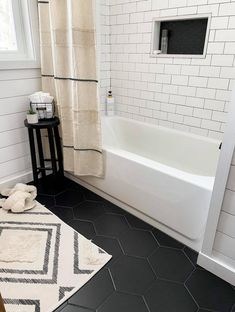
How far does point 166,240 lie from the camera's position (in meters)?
1.69

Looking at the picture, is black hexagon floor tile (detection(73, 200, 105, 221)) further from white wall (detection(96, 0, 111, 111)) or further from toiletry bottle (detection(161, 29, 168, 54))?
toiletry bottle (detection(161, 29, 168, 54))

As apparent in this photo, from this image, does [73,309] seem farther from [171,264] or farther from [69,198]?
[69,198]

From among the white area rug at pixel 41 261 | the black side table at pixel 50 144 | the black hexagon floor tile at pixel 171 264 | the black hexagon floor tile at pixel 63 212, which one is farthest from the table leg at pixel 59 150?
the black hexagon floor tile at pixel 171 264

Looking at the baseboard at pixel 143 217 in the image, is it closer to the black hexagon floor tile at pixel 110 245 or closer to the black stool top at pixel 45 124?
the black hexagon floor tile at pixel 110 245

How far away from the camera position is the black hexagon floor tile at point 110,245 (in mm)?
1567

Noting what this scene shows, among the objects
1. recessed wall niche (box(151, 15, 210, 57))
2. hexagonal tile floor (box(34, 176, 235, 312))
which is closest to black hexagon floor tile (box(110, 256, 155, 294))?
hexagonal tile floor (box(34, 176, 235, 312))

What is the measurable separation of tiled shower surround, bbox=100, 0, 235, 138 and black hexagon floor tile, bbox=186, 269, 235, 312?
1128 millimetres

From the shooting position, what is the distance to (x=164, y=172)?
1.60m

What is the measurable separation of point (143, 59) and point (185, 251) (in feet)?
5.66

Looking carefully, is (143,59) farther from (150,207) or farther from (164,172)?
(150,207)

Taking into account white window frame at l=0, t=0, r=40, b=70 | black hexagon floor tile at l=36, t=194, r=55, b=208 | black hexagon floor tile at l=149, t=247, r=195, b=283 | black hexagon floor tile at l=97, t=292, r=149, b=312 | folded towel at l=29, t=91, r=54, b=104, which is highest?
white window frame at l=0, t=0, r=40, b=70

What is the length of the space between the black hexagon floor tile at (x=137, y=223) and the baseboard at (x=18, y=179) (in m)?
1.10

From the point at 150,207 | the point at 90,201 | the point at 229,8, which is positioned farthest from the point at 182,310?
the point at 229,8

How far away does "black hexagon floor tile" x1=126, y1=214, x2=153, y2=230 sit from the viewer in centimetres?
180
